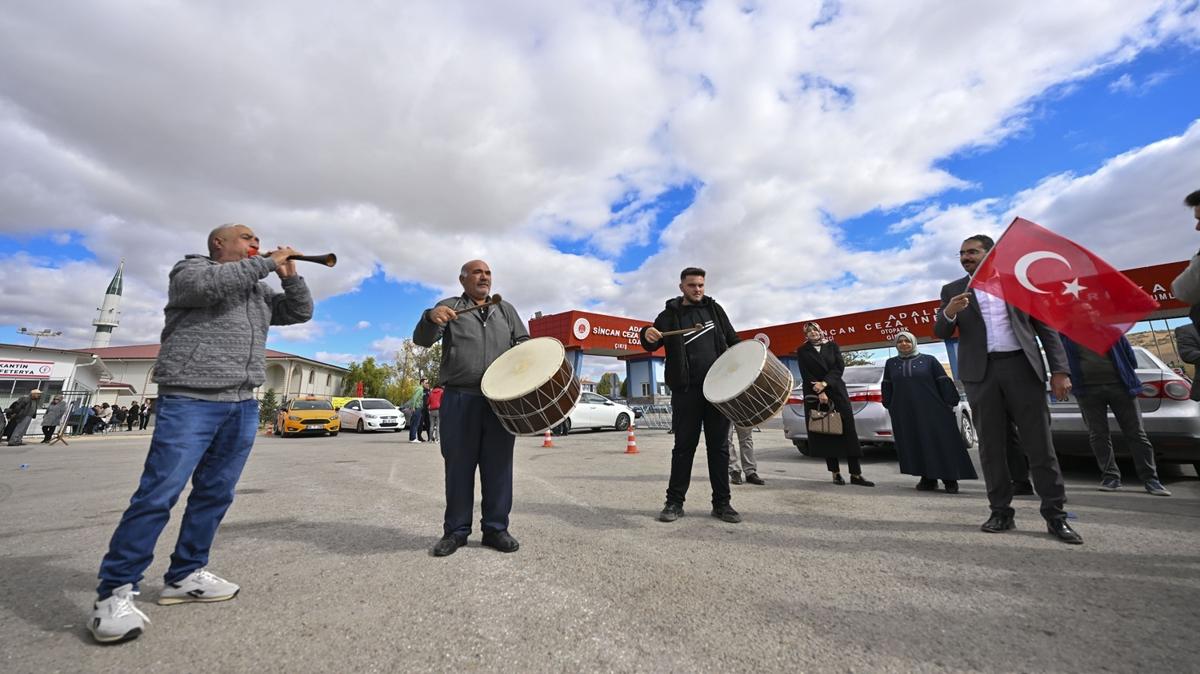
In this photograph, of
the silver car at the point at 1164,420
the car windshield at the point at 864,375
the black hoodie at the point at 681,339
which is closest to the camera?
the black hoodie at the point at 681,339

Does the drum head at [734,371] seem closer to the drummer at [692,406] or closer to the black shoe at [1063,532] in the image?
the drummer at [692,406]

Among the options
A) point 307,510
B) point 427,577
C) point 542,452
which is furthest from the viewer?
point 542,452

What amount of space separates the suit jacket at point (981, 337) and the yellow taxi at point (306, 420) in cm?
2036

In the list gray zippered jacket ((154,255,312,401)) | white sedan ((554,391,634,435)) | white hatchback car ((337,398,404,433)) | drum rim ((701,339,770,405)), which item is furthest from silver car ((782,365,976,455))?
white hatchback car ((337,398,404,433))

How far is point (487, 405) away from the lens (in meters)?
3.38

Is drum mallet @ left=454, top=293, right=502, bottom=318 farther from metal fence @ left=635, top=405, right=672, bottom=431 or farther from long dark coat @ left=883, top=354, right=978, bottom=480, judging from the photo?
metal fence @ left=635, top=405, right=672, bottom=431

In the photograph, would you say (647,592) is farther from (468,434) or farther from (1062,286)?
(1062,286)

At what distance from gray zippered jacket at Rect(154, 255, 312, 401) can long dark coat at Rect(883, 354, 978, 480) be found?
5954 mm

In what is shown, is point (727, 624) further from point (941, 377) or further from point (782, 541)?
point (941, 377)

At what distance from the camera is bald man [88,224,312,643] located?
2148 mm

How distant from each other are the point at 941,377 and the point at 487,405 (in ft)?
16.5

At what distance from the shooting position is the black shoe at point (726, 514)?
3869 millimetres

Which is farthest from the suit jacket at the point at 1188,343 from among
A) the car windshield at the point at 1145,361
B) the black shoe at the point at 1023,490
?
the black shoe at the point at 1023,490

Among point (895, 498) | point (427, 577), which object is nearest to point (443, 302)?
point (427, 577)
